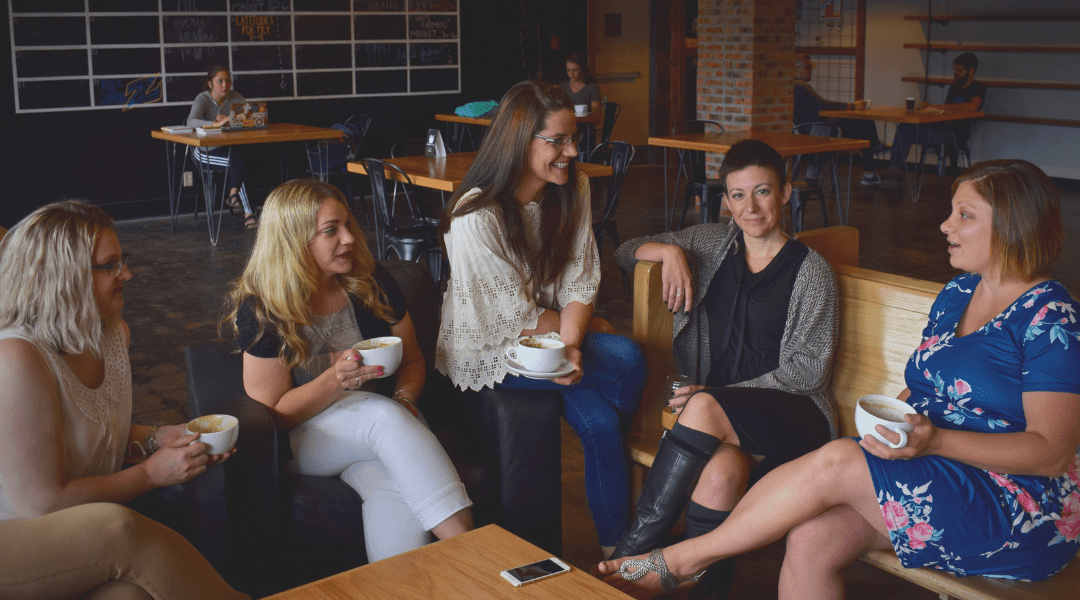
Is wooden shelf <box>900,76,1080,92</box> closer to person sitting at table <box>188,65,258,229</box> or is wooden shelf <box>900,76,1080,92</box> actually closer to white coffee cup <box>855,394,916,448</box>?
person sitting at table <box>188,65,258,229</box>

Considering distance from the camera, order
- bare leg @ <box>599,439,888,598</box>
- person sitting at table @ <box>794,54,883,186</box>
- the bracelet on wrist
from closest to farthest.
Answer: bare leg @ <box>599,439,888,598</box>, the bracelet on wrist, person sitting at table @ <box>794,54,883,186</box>

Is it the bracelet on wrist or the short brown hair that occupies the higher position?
the short brown hair

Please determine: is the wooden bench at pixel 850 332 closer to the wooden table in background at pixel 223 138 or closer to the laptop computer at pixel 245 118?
the wooden table in background at pixel 223 138

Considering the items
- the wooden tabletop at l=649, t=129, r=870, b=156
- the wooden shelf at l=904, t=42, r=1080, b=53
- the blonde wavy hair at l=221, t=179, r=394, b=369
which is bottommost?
the blonde wavy hair at l=221, t=179, r=394, b=369

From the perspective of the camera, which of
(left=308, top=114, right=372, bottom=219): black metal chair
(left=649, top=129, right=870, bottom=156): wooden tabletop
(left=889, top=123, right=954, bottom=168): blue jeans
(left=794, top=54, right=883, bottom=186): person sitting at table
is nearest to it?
(left=649, top=129, right=870, bottom=156): wooden tabletop

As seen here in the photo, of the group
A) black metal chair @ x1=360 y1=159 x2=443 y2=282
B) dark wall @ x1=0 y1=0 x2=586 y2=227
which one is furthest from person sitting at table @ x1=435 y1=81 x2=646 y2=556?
dark wall @ x1=0 y1=0 x2=586 y2=227

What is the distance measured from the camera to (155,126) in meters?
8.32

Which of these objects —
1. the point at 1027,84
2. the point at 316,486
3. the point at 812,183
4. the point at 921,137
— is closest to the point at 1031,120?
the point at 1027,84

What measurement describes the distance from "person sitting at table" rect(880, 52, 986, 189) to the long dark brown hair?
7.57 m

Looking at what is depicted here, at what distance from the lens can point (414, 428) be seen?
7.31 ft

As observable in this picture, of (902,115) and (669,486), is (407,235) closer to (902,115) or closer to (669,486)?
(669,486)

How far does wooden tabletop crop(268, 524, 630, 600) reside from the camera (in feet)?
5.53

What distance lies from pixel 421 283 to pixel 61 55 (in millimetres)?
6318

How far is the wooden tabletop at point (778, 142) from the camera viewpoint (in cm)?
652
